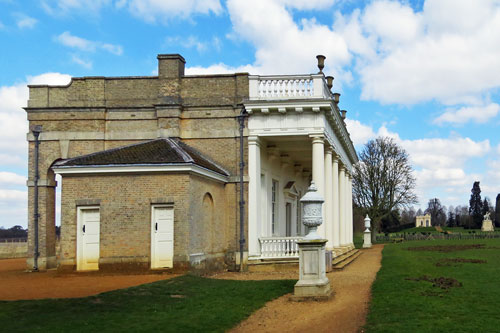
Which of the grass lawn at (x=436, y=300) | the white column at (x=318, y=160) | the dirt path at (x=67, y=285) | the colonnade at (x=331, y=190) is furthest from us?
the colonnade at (x=331, y=190)

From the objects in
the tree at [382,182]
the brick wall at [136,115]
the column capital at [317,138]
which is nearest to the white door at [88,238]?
the brick wall at [136,115]

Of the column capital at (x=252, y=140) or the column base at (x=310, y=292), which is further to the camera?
the column capital at (x=252, y=140)

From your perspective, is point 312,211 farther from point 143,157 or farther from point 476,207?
point 476,207

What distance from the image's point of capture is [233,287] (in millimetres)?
14078

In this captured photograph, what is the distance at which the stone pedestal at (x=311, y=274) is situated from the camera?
40.6ft

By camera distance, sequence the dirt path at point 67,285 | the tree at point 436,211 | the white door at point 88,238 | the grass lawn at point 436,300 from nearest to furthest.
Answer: the grass lawn at point 436,300 → the dirt path at point 67,285 → the white door at point 88,238 → the tree at point 436,211

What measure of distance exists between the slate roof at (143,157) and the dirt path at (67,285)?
3.67 meters

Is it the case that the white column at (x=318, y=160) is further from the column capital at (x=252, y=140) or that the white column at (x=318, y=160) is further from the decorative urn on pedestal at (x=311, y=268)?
the decorative urn on pedestal at (x=311, y=268)

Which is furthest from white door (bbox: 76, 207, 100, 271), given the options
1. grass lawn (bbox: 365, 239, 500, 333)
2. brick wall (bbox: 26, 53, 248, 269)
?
grass lawn (bbox: 365, 239, 500, 333)

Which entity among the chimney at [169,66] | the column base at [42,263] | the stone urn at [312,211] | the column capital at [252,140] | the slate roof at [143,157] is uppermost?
the chimney at [169,66]

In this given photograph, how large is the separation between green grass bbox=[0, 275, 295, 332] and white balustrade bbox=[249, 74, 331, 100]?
860cm

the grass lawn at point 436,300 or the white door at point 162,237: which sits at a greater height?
the white door at point 162,237

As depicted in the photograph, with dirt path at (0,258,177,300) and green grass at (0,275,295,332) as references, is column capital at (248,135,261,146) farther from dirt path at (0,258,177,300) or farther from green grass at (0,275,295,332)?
green grass at (0,275,295,332)

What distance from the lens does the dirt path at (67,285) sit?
40.6 feet
